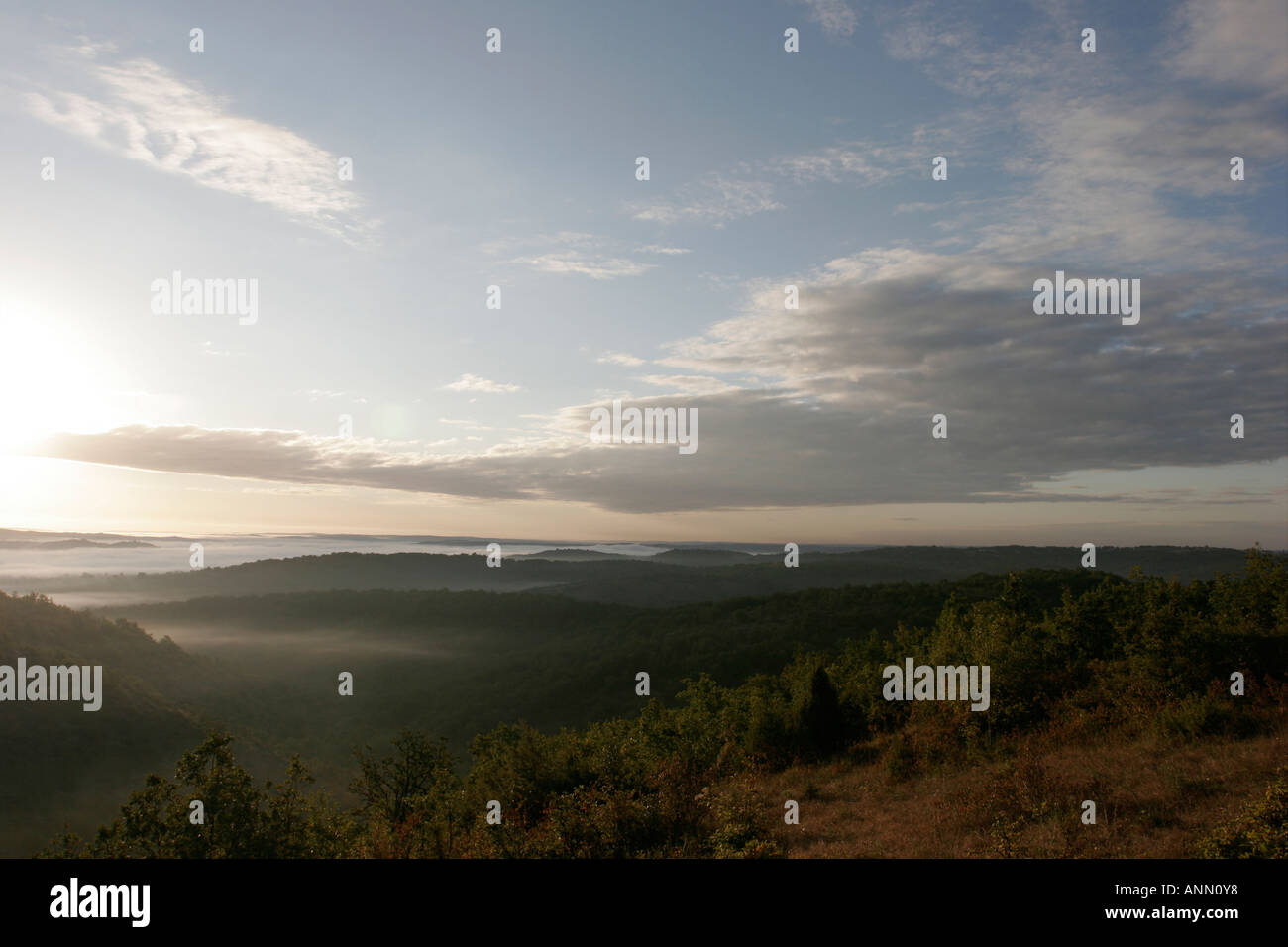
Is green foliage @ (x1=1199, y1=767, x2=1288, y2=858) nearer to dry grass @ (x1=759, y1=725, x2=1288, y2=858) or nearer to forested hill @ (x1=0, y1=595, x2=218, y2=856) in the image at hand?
dry grass @ (x1=759, y1=725, x2=1288, y2=858)

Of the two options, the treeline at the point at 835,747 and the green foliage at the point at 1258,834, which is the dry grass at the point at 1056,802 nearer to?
the green foliage at the point at 1258,834

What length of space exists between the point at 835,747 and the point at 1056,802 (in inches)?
567

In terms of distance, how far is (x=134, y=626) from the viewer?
158 meters

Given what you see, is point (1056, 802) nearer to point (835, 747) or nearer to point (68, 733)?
point (835, 747)

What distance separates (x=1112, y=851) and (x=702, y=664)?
119 meters

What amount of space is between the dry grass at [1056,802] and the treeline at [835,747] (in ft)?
3.73

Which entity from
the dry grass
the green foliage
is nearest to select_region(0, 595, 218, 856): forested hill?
the dry grass

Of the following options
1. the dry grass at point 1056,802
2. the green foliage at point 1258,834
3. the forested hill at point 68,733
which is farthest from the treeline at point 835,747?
the forested hill at point 68,733

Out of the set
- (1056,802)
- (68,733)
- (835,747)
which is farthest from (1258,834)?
(68,733)

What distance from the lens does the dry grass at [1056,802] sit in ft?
38.0

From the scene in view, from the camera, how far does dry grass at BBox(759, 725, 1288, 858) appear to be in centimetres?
1158
